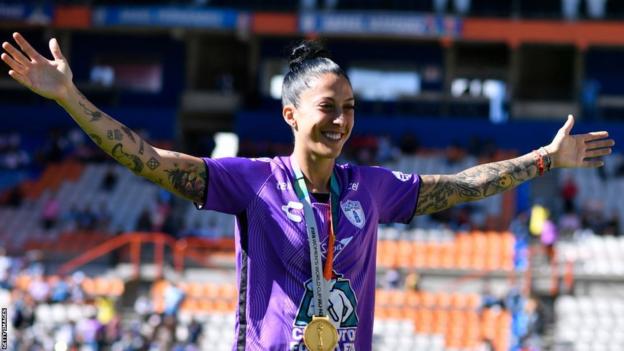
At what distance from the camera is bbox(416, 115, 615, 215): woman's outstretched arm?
4.98m

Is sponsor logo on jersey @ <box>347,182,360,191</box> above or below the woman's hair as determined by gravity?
below

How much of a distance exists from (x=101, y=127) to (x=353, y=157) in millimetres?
22776

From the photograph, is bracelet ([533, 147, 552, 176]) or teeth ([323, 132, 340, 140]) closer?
teeth ([323, 132, 340, 140])

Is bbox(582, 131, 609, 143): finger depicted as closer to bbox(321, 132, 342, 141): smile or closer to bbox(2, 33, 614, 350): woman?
bbox(2, 33, 614, 350): woman

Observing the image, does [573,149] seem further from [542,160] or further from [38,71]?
[38,71]

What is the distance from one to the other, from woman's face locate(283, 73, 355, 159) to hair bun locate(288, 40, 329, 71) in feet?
0.58

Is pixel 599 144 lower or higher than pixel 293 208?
higher

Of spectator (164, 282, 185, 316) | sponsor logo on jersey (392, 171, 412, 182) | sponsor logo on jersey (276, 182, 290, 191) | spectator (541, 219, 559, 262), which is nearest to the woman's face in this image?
sponsor logo on jersey (276, 182, 290, 191)

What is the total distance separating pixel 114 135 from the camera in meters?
4.43

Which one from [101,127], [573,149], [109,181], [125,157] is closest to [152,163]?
[125,157]

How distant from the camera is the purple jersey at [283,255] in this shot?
4422mm

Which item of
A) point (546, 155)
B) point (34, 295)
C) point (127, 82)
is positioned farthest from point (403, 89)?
point (546, 155)

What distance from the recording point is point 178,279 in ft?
73.2

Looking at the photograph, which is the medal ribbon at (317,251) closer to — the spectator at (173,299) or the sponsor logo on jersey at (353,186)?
the sponsor logo on jersey at (353,186)
